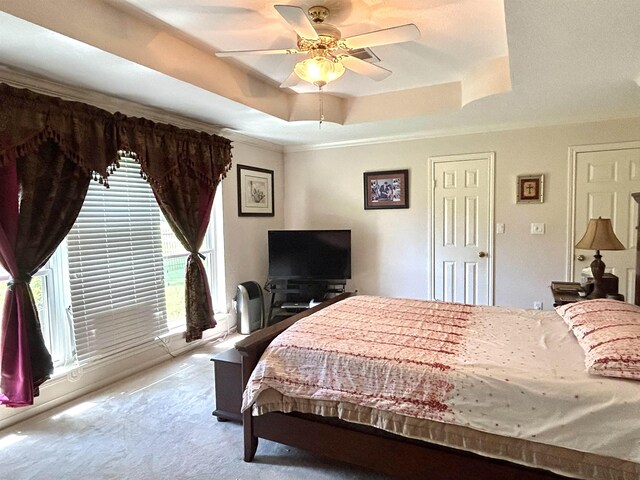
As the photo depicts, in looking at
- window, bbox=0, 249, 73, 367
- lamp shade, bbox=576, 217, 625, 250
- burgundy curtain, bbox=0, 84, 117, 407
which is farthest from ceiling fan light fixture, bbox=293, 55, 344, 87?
window, bbox=0, 249, 73, 367

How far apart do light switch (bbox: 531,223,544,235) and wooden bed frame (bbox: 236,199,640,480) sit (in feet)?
9.92

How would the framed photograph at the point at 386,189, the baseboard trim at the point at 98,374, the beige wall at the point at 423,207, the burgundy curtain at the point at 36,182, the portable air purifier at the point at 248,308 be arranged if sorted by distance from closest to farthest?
the burgundy curtain at the point at 36,182 → the baseboard trim at the point at 98,374 → the beige wall at the point at 423,207 → the portable air purifier at the point at 248,308 → the framed photograph at the point at 386,189

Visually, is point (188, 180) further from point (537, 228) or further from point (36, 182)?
point (537, 228)

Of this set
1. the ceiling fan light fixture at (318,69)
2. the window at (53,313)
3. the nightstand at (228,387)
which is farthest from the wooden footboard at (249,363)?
the window at (53,313)

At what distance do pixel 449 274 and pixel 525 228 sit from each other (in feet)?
3.04

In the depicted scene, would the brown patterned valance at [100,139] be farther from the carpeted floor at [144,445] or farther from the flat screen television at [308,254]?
the carpeted floor at [144,445]

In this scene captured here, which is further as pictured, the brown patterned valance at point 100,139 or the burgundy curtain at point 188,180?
the burgundy curtain at point 188,180

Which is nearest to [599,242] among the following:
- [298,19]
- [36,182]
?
[298,19]

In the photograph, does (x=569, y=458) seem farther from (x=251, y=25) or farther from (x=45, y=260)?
(x=45, y=260)

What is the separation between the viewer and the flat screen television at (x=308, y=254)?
4.56 m

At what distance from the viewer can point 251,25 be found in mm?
2402

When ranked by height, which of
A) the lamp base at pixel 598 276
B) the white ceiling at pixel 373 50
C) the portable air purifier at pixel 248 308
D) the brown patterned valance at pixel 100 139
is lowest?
the portable air purifier at pixel 248 308

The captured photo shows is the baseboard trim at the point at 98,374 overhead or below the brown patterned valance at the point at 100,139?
below

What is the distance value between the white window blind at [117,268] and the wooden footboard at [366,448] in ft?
5.35
